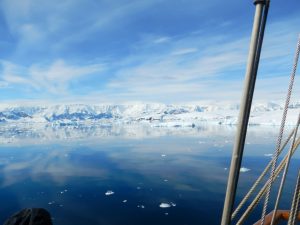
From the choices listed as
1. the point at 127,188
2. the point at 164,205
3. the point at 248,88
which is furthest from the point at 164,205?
the point at 248,88

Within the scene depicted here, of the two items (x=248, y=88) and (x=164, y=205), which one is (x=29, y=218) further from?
(x=164, y=205)

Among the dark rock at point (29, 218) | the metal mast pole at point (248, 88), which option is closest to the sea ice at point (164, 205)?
the dark rock at point (29, 218)

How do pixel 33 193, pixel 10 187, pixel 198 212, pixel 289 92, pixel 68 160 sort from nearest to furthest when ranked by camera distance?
pixel 289 92, pixel 198 212, pixel 33 193, pixel 10 187, pixel 68 160

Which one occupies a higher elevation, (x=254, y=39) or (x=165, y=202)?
(x=254, y=39)

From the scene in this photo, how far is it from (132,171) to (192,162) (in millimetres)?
5968

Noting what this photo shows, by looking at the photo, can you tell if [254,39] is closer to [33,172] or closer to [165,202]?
[165,202]

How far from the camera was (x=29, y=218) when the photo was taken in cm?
186

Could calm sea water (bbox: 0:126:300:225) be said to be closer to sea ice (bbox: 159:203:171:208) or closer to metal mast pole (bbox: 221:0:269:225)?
sea ice (bbox: 159:203:171:208)

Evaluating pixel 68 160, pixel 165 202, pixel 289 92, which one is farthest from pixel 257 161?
pixel 289 92

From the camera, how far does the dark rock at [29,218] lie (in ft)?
6.04

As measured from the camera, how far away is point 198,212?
42.0 ft

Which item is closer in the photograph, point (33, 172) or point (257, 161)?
point (33, 172)

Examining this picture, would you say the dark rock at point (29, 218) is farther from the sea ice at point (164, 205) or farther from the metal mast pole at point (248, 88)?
the sea ice at point (164, 205)

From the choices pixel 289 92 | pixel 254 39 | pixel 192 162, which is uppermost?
pixel 254 39
